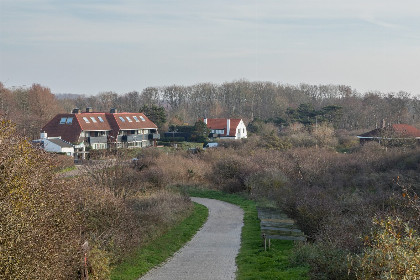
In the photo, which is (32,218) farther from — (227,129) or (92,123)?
(227,129)

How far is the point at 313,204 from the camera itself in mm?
16719

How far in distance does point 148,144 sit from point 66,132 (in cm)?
1154

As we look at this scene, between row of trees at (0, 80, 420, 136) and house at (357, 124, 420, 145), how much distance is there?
1324 cm

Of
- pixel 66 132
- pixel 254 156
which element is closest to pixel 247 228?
pixel 254 156

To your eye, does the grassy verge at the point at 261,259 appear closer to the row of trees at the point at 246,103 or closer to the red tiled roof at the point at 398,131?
the red tiled roof at the point at 398,131

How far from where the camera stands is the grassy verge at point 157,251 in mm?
13500

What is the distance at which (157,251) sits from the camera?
637 inches

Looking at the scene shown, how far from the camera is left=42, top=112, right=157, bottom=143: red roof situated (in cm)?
5381

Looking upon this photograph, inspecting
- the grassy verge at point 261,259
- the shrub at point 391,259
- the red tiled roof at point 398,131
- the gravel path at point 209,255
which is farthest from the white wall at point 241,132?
the shrub at point 391,259

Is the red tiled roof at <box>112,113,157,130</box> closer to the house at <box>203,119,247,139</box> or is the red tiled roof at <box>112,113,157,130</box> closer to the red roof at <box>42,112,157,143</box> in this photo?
the red roof at <box>42,112,157,143</box>

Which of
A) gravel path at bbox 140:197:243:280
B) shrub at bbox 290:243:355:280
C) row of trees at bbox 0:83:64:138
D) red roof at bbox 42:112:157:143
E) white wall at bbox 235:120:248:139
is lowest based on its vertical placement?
gravel path at bbox 140:197:243:280

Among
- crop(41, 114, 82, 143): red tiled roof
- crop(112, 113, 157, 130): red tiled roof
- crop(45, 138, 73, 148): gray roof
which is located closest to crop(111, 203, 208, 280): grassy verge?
crop(45, 138, 73, 148): gray roof

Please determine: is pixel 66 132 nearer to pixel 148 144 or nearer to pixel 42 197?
pixel 148 144

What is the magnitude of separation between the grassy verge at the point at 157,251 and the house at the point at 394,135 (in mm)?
26884
